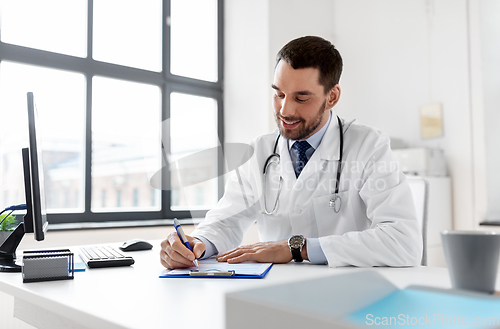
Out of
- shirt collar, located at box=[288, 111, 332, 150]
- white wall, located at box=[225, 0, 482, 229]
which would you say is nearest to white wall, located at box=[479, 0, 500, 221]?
white wall, located at box=[225, 0, 482, 229]

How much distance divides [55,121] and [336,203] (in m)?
2.30

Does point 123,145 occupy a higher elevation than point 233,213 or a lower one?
higher

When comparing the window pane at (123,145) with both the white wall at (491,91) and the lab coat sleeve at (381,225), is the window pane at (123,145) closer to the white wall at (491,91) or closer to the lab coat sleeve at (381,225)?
the lab coat sleeve at (381,225)

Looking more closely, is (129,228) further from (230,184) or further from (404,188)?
(404,188)

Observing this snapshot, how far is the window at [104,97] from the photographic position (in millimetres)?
2711

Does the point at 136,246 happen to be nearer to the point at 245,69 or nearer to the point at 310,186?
the point at 310,186

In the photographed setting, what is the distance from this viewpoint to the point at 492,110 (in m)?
3.00

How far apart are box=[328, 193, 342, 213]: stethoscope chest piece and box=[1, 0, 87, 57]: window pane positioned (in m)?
2.48

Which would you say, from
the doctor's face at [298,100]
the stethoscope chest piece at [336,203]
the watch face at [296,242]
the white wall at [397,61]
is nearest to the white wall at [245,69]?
the white wall at [397,61]

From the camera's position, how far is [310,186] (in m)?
1.35

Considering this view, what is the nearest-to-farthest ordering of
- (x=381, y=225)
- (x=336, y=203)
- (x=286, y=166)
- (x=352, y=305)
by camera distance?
(x=352, y=305) < (x=381, y=225) < (x=336, y=203) < (x=286, y=166)

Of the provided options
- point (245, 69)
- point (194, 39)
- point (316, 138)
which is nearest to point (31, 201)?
point (316, 138)

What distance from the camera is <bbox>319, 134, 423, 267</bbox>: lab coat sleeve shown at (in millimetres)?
1005

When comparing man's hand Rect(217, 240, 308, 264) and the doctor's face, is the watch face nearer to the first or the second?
man's hand Rect(217, 240, 308, 264)
